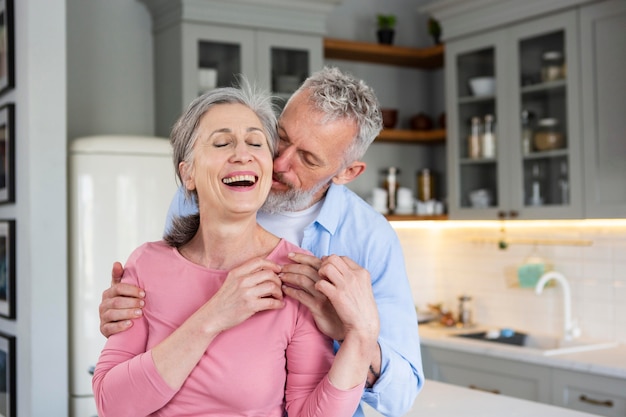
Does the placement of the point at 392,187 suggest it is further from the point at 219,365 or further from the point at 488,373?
the point at 219,365

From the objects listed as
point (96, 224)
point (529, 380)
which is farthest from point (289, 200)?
point (529, 380)

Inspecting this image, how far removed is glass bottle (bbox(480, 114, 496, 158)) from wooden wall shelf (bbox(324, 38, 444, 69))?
1.85 ft

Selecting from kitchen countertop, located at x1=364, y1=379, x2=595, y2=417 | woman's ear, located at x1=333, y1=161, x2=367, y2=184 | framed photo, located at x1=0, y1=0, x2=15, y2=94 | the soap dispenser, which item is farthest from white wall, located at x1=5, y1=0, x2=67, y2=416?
the soap dispenser

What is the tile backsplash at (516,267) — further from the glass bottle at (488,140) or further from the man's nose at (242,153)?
the man's nose at (242,153)

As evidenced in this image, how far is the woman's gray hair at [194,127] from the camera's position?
1.53 metres

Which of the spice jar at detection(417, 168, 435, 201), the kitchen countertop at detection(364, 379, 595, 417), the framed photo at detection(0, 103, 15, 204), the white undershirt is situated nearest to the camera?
the white undershirt

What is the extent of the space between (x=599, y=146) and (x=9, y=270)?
2.64 meters

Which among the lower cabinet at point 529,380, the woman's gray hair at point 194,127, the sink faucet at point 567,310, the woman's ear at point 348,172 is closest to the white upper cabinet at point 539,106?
the sink faucet at point 567,310

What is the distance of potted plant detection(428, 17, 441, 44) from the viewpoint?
4.72m

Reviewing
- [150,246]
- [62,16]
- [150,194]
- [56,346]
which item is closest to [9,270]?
[56,346]

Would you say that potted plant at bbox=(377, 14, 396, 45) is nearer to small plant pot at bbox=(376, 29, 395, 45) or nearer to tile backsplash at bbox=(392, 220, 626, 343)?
small plant pot at bbox=(376, 29, 395, 45)

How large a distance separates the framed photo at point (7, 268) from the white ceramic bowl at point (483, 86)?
238 centimetres

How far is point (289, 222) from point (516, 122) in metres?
2.59

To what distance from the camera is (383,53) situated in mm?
4754
